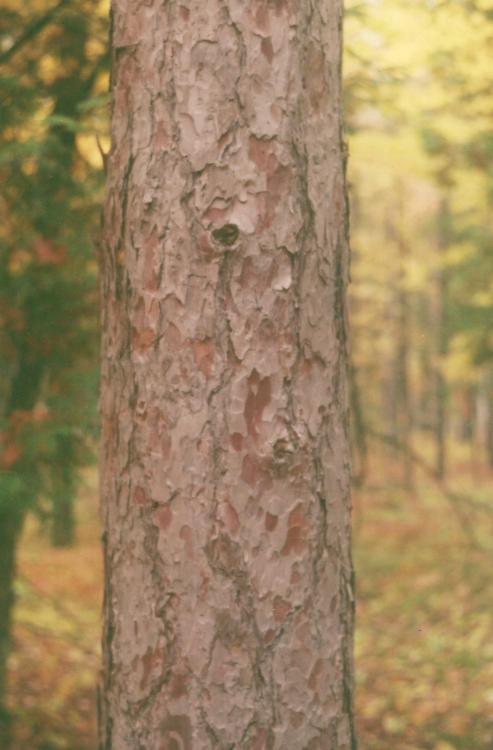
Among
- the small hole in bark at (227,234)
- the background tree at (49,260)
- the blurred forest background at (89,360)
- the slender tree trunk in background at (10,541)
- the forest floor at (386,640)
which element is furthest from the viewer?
the forest floor at (386,640)

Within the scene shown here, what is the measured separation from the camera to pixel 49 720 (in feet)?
19.3

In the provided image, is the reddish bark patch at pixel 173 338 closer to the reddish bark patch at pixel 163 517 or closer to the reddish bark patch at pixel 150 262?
the reddish bark patch at pixel 150 262

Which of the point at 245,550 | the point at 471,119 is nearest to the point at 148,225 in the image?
the point at 245,550

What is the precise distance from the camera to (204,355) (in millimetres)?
1944

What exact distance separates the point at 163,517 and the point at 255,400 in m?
0.35

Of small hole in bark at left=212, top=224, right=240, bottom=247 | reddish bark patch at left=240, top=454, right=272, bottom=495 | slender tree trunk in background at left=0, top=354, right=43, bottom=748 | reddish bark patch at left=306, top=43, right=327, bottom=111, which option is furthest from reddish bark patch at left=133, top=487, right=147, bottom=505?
slender tree trunk in background at left=0, top=354, right=43, bottom=748

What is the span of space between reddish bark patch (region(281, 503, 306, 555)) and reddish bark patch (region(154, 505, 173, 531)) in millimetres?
275

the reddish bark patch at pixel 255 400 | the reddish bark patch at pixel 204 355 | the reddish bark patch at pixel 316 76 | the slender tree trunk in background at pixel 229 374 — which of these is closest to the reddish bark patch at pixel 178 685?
the slender tree trunk in background at pixel 229 374

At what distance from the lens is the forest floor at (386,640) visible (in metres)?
5.87

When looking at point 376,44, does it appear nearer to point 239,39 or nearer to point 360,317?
point 239,39

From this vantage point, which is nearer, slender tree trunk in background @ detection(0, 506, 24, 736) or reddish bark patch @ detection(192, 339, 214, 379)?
reddish bark patch @ detection(192, 339, 214, 379)

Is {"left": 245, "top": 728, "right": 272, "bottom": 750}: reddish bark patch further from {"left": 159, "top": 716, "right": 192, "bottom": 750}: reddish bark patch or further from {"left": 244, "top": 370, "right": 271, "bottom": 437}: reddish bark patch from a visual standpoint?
{"left": 244, "top": 370, "right": 271, "bottom": 437}: reddish bark patch

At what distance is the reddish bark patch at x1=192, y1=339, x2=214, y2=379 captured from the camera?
194 centimetres

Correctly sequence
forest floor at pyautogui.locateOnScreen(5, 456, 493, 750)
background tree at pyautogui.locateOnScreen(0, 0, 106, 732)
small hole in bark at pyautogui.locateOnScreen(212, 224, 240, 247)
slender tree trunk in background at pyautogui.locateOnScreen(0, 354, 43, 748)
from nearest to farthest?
small hole in bark at pyautogui.locateOnScreen(212, 224, 240, 247) → background tree at pyautogui.locateOnScreen(0, 0, 106, 732) → slender tree trunk in background at pyautogui.locateOnScreen(0, 354, 43, 748) → forest floor at pyautogui.locateOnScreen(5, 456, 493, 750)
